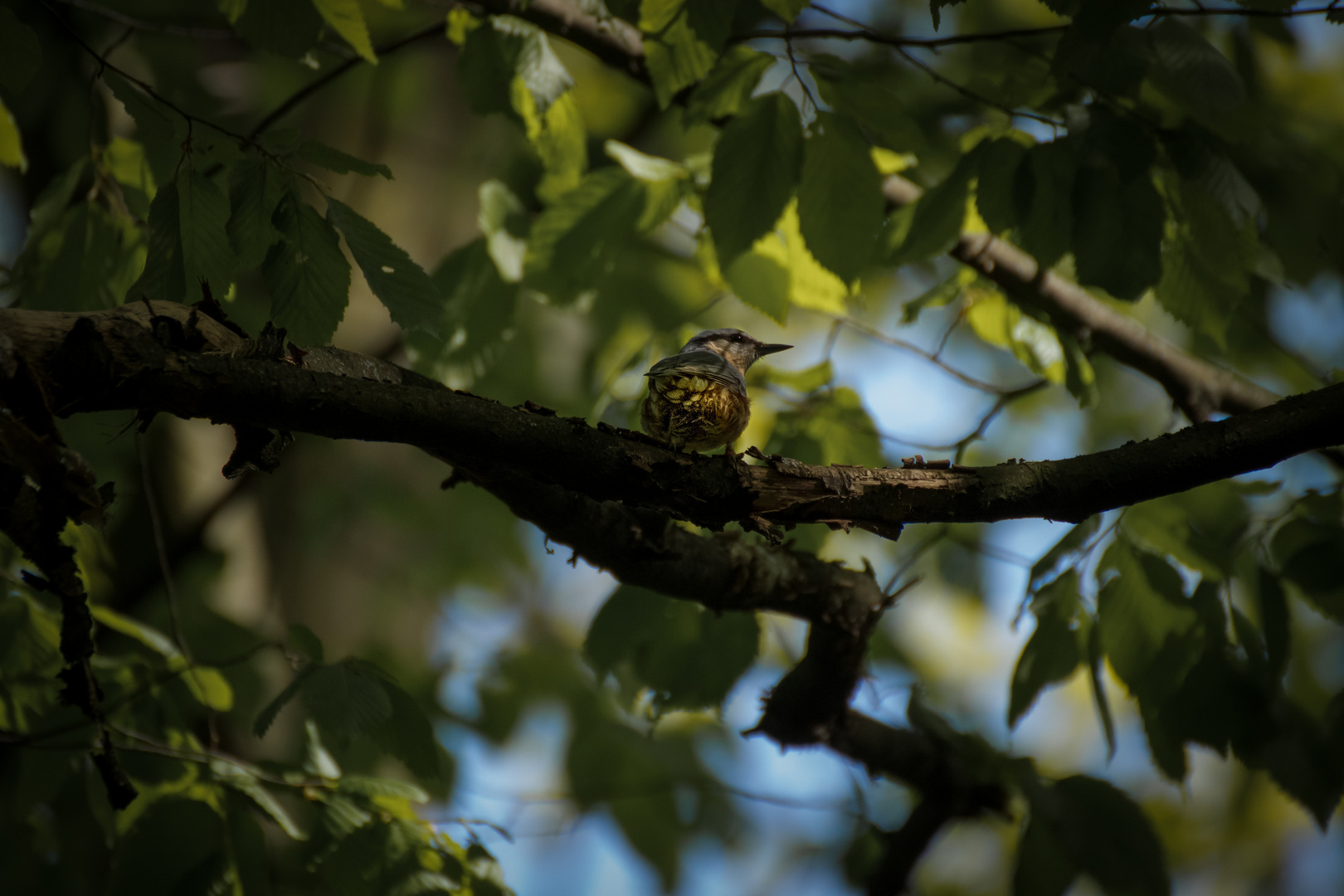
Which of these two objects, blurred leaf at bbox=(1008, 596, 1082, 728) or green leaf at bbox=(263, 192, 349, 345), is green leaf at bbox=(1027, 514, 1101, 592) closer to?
blurred leaf at bbox=(1008, 596, 1082, 728)

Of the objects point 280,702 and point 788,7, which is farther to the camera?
point 280,702

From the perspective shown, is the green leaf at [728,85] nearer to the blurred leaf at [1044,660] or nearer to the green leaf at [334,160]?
the green leaf at [334,160]

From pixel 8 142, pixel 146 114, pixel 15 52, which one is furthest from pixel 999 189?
pixel 8 142

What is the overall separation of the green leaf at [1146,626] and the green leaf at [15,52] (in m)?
3.14

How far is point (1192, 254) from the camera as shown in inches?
106

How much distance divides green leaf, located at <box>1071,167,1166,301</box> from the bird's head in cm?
128

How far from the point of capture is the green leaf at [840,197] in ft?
8.06

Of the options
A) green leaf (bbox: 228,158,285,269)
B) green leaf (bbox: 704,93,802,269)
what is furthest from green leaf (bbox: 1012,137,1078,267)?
Answer: green leaf (bbox: 228,158,285,269)

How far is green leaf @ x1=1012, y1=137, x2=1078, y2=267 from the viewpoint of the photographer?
94.7 inches

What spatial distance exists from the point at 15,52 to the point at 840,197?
2.01 meters

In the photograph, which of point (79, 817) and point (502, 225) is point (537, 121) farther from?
point (79, 817)

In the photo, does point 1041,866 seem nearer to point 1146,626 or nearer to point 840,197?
point 1146,626

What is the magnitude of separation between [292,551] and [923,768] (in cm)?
371

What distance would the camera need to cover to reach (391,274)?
197cm
